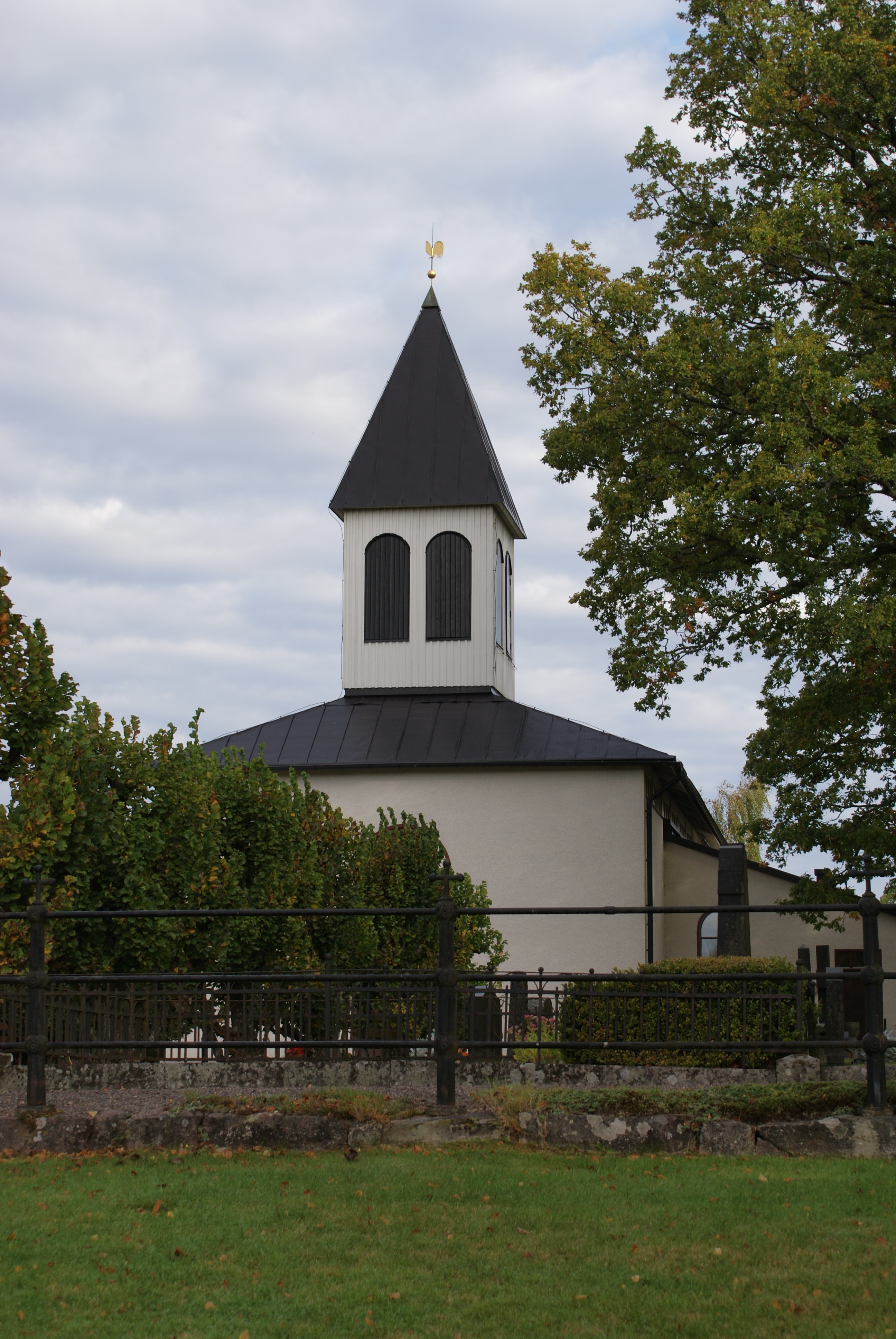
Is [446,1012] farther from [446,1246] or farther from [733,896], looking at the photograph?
[733,896]

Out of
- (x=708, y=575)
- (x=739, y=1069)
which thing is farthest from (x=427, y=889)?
(x=739, y=1069)

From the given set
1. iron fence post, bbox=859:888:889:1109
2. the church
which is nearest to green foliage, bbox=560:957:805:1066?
iron fence post, bbox=859:888:889:1109

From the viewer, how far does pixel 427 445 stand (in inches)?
1121

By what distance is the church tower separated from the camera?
88.0 ft

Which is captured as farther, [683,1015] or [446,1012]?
[683,1015]

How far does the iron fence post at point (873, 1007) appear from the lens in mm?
7254

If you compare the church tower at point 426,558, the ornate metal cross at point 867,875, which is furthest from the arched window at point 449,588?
the ornate metal cross at point 867,875

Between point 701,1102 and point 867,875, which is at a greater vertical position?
point 867,875

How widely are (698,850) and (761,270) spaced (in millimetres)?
12981

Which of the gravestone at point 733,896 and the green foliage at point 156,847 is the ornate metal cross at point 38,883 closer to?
the green foliage at point 156,847

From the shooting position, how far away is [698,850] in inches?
1033

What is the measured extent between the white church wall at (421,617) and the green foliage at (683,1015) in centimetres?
1326

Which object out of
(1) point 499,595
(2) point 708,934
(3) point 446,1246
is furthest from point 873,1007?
(1) point 499,595

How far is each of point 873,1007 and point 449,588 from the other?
20146mm
